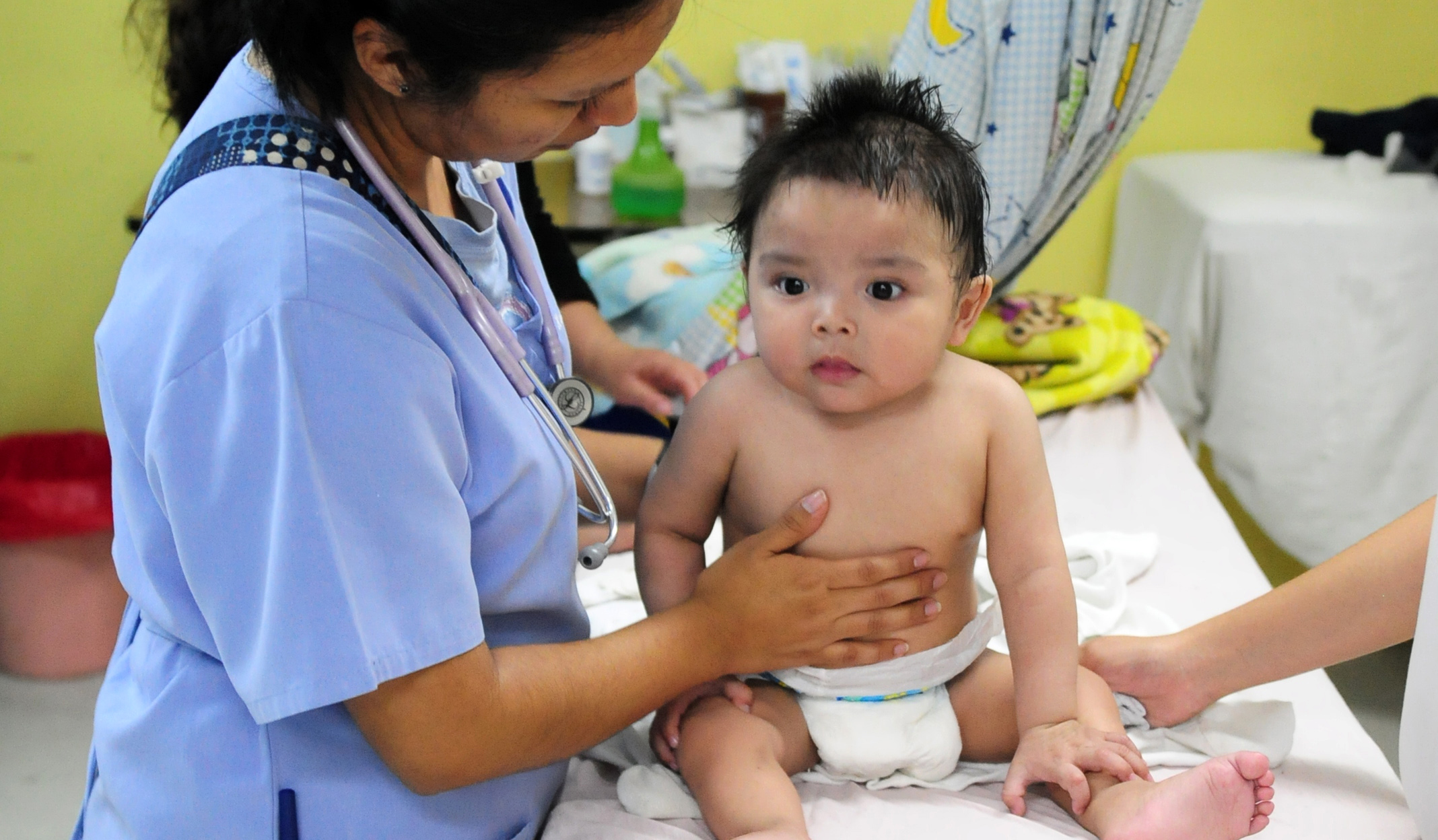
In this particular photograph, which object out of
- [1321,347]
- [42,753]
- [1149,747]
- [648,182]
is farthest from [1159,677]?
[42,753]

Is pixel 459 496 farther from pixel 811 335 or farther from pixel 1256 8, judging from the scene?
pixel 1256 8

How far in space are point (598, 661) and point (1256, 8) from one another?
2651 millimetres

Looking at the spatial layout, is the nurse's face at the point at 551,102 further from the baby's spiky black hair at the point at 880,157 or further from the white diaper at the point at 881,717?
the white diaper at the point at 881,717

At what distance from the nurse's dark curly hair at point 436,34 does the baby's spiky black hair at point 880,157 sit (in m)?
0.31

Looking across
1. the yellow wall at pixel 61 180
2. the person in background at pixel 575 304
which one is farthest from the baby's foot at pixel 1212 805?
the yellow wall at pixel 61 180

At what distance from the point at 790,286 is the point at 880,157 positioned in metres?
0.14

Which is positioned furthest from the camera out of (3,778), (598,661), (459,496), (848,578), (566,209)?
(566,209)

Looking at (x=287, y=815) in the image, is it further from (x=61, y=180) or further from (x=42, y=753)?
(x=61, y=180)

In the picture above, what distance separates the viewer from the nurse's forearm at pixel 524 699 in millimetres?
850

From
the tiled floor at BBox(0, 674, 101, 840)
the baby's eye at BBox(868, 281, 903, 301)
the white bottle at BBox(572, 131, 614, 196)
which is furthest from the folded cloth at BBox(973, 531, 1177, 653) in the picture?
the tiled floor at BBox(0, 674, 101, 840)

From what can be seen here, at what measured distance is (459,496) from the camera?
33.4 inches

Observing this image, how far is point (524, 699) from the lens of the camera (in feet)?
2.99

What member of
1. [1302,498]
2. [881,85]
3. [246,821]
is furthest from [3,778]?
[1302,498]

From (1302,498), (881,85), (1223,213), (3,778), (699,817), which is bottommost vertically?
(3,778)
